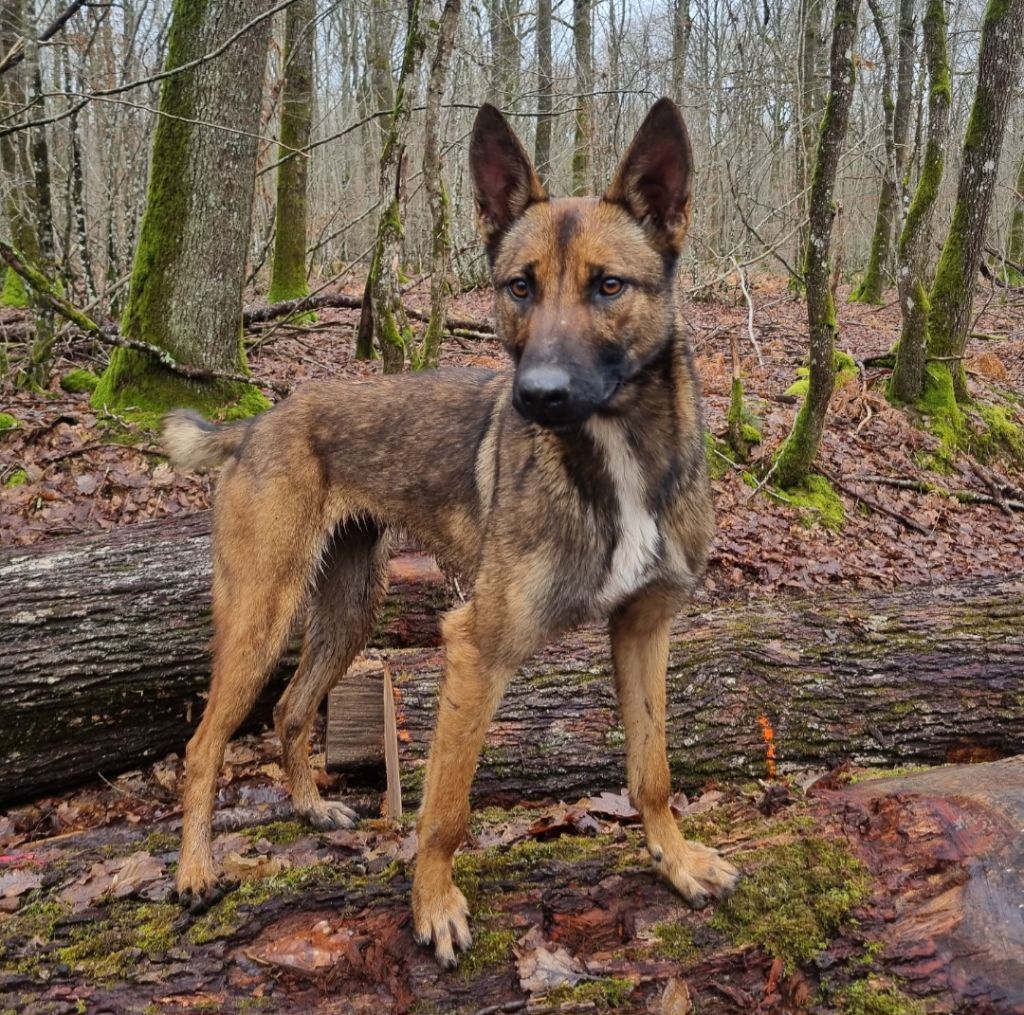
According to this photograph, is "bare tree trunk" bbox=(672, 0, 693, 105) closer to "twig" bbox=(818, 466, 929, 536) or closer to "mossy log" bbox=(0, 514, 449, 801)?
"twig" bbox=(818, 466, 929, 536)

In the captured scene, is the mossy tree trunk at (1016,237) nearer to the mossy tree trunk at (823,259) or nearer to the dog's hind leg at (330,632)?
the mossy tree trunk at (823,259)

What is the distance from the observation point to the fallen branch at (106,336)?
22.0ft

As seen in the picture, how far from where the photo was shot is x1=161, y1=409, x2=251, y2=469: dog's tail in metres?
4.25

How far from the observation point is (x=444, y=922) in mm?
2654

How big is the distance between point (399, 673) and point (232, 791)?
3.64 feet

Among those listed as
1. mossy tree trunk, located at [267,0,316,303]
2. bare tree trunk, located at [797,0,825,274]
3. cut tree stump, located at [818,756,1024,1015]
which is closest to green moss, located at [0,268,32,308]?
mossy tree trunk, located at [267,0,316,303]

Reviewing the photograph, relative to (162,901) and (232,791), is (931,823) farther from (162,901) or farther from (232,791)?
(232,791)

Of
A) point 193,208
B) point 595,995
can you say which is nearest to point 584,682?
point 595,995

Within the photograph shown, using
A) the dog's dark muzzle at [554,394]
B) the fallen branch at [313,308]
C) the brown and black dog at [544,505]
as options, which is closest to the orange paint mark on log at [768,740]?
the brown and black dog at [544,505]

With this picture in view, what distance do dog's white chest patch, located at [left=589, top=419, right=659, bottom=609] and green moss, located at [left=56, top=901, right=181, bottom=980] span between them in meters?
1.84

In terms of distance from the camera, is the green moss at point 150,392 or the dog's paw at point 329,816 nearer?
the dog's paw at point 329,816

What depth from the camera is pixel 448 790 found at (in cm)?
287

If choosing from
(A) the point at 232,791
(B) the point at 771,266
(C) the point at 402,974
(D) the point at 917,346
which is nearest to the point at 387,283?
(A) the point at 232,791

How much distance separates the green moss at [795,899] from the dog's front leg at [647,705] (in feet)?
0.73
